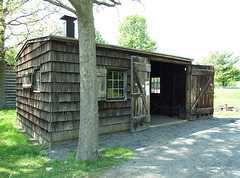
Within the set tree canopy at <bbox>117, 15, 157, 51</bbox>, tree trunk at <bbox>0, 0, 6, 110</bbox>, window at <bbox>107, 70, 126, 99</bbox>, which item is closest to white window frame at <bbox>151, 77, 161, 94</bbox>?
window at <bbox>107, 70, 126, 99</bbox>

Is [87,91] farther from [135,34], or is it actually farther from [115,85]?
[135,34]

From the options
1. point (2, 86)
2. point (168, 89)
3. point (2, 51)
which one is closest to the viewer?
point (168, 89)

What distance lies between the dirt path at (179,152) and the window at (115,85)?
1341mm

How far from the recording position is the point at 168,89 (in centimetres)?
1033

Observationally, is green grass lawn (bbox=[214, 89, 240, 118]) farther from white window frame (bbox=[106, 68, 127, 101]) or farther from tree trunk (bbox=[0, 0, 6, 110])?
tree trunk (bbox=[0, 0, 6, 110])

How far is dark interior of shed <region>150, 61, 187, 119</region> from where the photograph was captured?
9.63 m

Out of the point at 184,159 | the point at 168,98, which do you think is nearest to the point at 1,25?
the point at 168,98

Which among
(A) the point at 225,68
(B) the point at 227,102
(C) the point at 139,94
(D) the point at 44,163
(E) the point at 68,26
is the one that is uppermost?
(A) the point at 225,68

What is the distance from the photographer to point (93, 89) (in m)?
3.88

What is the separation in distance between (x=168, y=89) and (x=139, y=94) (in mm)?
4207

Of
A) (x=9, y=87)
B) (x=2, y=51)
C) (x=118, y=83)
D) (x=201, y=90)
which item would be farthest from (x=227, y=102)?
(x=2, y=51)

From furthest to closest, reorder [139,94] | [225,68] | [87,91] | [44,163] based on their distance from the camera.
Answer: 1. [225,68]
2. [139,94]
3. [44,163]
4. [87,91]

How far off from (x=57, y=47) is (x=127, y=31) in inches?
1136

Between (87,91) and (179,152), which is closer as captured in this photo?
(87,91)
